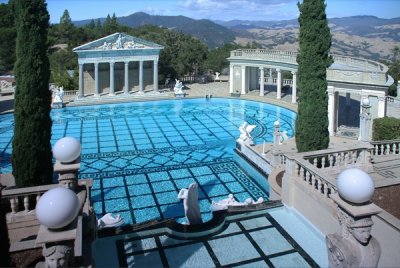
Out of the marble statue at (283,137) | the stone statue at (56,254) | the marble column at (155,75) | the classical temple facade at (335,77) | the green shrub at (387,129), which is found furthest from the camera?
the marble column at (155,75)

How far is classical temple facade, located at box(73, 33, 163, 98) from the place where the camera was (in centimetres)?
3803

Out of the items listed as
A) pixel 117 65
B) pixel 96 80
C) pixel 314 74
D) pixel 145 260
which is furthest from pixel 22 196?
pixel 117 65

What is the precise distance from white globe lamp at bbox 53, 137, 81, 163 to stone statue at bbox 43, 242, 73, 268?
2.80m

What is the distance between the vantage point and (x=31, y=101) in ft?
36.8

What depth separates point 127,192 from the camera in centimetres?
1622

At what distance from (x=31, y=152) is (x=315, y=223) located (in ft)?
25.0

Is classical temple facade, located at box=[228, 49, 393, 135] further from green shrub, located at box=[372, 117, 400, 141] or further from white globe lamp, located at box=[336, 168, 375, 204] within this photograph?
white globe lamp, located at box=[336, 168, 375, 204]

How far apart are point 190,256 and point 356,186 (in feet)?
13.5

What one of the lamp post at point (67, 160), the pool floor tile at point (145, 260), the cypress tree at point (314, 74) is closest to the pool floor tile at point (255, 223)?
the pool floor tile at point (145, 260)

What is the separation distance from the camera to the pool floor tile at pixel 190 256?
309 inches

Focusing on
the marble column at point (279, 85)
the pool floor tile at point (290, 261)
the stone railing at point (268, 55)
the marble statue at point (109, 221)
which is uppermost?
the stone railing at point (268, 55)

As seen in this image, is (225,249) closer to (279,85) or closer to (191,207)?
(191,207)

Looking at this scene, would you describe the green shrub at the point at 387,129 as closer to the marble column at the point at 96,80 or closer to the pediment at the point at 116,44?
the pediment at the point at 116,44

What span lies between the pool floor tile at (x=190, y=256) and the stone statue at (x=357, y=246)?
3.14 meters
